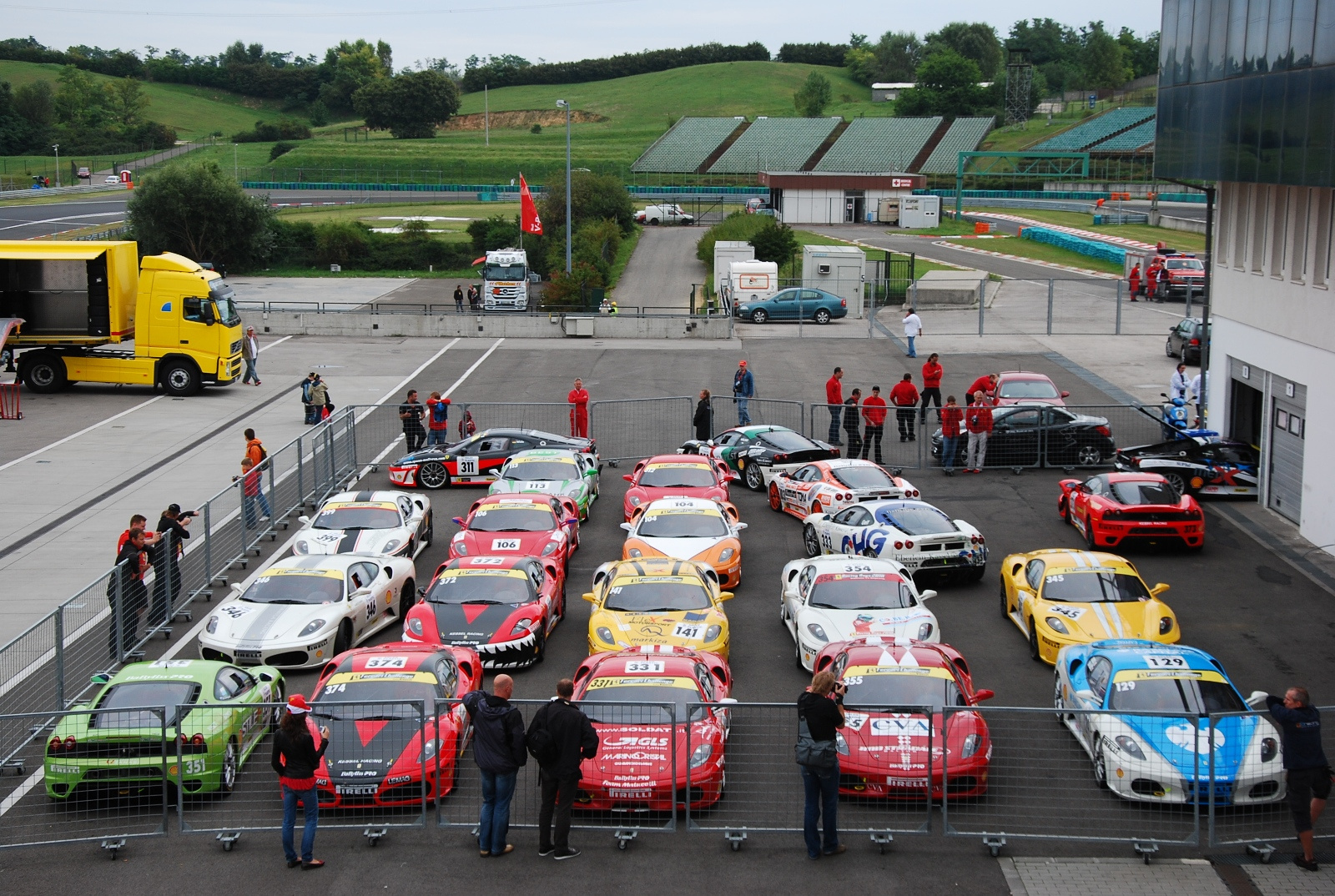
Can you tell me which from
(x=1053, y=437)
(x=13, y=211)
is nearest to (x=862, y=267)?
(x=1053, y=437)

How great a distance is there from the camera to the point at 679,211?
85375mm

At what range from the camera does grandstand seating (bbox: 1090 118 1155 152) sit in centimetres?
11219

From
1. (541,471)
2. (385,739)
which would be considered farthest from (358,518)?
(385,739)

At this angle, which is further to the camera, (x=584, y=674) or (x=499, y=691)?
(x=584, y=674)

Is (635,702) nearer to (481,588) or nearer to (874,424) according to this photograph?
(481,588)

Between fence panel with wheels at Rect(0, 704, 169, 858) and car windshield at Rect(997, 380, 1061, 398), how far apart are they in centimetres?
2066

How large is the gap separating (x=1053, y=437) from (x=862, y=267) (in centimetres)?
2221

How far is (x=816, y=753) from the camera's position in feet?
32.4

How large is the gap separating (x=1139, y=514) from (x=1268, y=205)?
7062mm

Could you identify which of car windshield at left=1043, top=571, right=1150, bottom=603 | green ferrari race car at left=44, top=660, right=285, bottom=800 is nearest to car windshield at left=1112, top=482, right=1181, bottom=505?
car windshield at left=1043, top=571, right=1150, bottom=603

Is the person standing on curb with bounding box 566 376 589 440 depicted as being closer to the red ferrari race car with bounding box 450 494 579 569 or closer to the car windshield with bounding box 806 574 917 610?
the red ferrari race car with bounding box 450 494 579 569

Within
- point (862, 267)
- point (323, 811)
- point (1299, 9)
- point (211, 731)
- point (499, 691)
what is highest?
point (1299, 9)

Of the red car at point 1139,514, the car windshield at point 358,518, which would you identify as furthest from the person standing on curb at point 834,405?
the car windshield at point 358,518

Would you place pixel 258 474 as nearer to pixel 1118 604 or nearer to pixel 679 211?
pixel 1118 604
